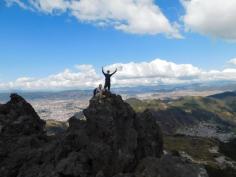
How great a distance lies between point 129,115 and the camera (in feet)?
227

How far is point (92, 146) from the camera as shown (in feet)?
168

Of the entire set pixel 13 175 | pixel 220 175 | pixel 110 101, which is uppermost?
pixel 110 101

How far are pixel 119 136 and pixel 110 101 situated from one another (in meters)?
7.45

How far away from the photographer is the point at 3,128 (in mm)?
65938

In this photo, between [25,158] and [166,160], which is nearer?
[166,160]

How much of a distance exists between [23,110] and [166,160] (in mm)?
39281

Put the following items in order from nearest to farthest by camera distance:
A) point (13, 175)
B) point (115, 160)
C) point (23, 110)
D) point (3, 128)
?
1. point (13, 175)
2. point (115, 160)
3. point (3, 128)
4. point (23, 110)

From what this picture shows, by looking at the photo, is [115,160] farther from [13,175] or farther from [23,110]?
[23,110]

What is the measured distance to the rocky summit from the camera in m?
43.1

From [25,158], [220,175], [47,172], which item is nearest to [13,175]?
[25,158]

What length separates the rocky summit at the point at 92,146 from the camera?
43.1 meters

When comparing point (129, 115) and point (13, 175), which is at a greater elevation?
point (129, 115)

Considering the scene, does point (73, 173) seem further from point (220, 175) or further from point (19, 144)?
point (220, 175)

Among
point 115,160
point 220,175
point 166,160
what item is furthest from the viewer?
point 220,175
